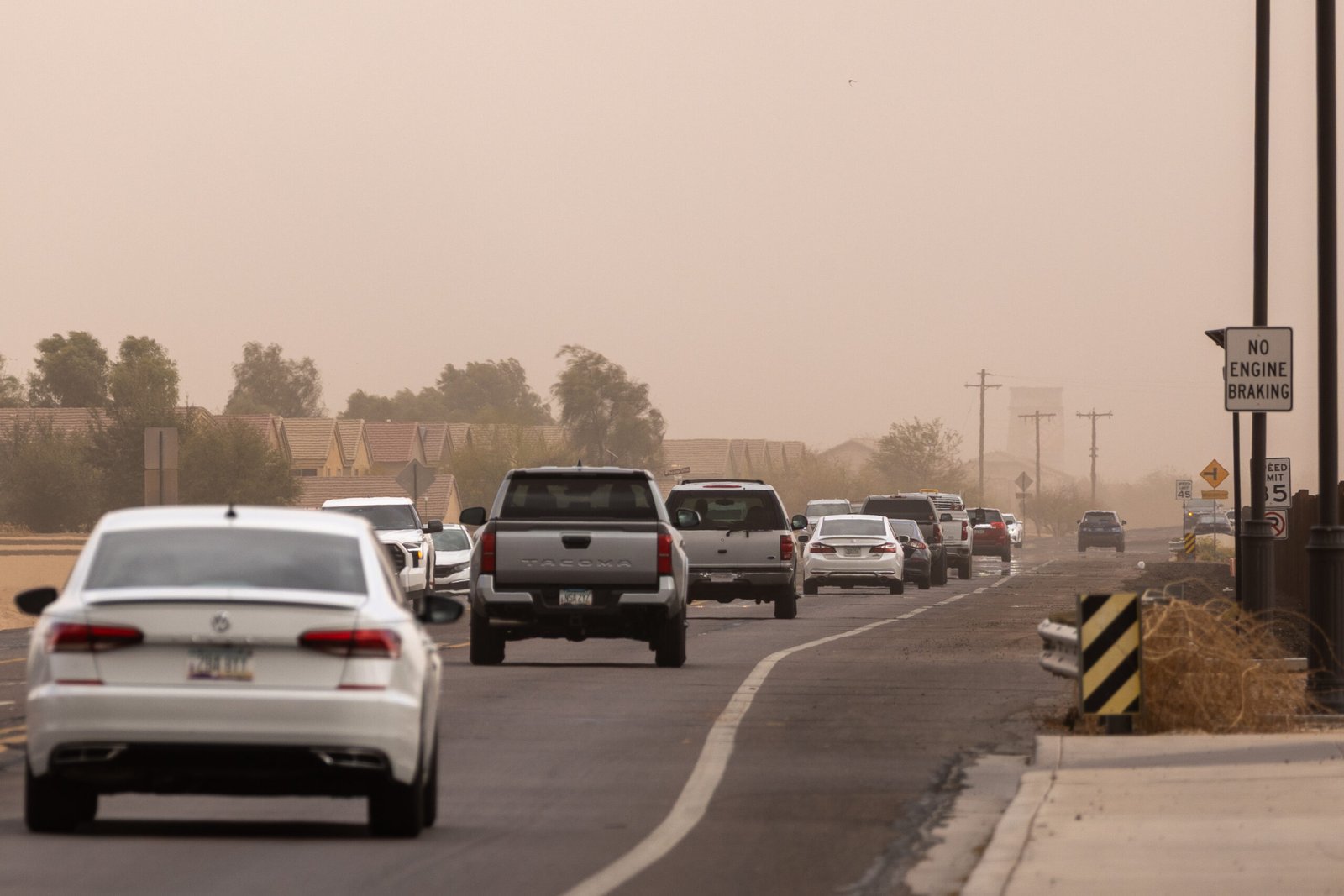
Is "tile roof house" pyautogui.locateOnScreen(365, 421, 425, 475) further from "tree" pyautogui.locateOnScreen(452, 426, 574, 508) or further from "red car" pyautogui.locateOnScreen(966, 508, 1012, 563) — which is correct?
"red car" pyautogui.locateOnScreen(966, 508, 1012, 563)

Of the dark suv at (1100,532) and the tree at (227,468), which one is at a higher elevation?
the tree at (227,468)

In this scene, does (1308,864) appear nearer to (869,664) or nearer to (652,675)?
(652,675)

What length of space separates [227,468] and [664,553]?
249 feet

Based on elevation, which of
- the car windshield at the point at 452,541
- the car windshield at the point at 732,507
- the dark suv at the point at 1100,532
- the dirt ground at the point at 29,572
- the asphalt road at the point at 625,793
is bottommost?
the dirt ground at the point at 29,572

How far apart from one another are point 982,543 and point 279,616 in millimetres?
66189

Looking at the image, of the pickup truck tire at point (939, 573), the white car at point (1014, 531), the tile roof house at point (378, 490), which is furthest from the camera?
the tile roof house at point (378, 490)

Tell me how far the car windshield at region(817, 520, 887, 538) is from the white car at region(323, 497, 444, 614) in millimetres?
9328

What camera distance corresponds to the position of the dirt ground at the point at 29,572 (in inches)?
2414

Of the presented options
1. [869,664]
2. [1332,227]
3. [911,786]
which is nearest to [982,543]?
[869,664]

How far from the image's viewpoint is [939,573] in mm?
51781

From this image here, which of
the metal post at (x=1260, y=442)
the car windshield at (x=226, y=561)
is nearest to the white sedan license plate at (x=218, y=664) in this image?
the car windshield at (x=226, y=561)

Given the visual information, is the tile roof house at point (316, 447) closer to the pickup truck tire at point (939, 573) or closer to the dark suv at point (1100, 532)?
the dark suv at point (1100, 532)

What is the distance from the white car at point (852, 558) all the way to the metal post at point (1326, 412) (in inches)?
1024

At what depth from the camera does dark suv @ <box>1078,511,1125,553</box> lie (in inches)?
3716
